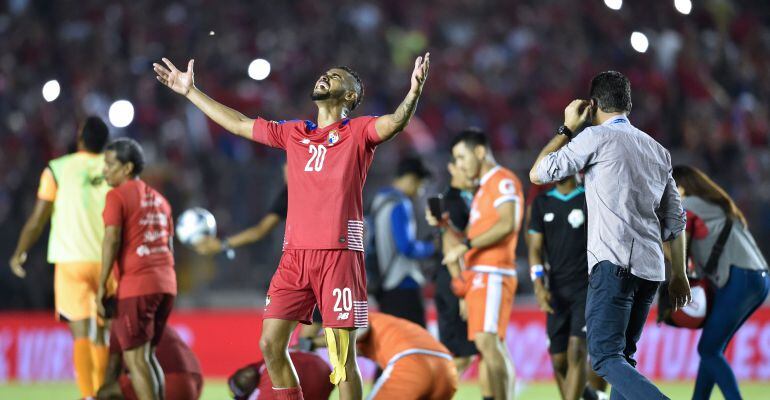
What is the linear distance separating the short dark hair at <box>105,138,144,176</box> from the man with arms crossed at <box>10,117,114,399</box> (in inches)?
38.4

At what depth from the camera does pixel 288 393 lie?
24.1 ft

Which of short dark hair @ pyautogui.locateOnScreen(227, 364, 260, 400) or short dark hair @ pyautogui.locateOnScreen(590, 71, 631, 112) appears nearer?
short dark hair @ pyautogui.locateOnScreen(590, 71, 631, 112)

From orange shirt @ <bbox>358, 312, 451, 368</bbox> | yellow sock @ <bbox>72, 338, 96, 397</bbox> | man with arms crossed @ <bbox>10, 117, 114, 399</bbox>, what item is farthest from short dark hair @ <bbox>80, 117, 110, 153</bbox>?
orange shirt @ <bbox>358, 312, 451, 368</bbox>

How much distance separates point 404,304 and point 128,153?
11.1ft

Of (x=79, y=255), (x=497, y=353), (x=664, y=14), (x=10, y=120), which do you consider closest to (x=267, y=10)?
(x=10, y=120)

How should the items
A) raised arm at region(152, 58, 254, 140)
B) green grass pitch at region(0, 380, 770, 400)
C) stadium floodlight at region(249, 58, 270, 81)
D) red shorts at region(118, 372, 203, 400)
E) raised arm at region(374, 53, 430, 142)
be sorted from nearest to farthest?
raised arm at region(374, 53, 430, 142) < raised arm at region(152, 58, 254, 140) < stadium floodlight at region(249, 58, 270, 81) < red shorts at region(118, 372, 203, 400) < green grass pitch at region(0, 380, 770, 400)

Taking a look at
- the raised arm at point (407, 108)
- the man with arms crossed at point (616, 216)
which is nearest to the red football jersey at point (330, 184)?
the raised arm at point (407, 108)

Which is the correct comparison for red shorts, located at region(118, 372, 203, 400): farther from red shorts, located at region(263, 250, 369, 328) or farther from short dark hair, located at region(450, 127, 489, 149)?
short dark hair, located at region(450, 127, 489, 149)

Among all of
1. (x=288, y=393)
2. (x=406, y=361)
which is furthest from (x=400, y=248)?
(x=288, y=393)

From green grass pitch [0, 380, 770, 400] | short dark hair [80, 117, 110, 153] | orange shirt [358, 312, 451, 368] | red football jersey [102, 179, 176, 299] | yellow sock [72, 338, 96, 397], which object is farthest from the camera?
green grass pitch [0, 380, 770, 400]

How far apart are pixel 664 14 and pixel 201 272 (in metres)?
A: 10.0

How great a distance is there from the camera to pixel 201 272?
1570cm

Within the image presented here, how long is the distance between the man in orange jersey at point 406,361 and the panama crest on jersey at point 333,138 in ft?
5.90

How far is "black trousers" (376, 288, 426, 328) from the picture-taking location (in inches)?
436
